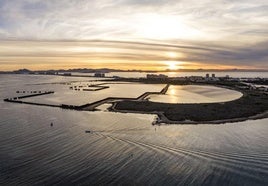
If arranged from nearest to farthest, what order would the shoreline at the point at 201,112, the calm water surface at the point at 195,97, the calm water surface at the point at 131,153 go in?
the calm water surface at the point at 131,153 → the shoreline at the point at 201,112 → the calm water surface at the point at 195,97

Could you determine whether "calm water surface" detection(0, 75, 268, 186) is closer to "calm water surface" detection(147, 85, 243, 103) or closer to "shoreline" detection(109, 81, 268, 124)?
"shoreline" detection(109, 81, 268, 124)

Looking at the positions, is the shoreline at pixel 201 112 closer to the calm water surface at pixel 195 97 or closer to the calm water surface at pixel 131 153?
the calm water surface at pixel 131 153

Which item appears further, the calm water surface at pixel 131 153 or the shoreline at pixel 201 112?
the shoreline at pixel 201 112

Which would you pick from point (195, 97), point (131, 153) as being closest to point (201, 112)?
point (131, 153)

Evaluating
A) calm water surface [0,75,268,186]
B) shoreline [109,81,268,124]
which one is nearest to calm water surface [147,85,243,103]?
shoreline [109,81,268,124]

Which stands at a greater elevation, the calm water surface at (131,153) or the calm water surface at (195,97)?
the calm water surface at (195,97)

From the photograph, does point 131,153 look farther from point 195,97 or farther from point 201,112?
point 195,97

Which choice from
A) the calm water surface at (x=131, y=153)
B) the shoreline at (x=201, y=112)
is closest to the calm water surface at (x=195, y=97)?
the shoreline at (x=201, y=112)

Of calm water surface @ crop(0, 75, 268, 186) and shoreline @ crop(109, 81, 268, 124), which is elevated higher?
shoreline @ crop(109, 81, 268, 124)
